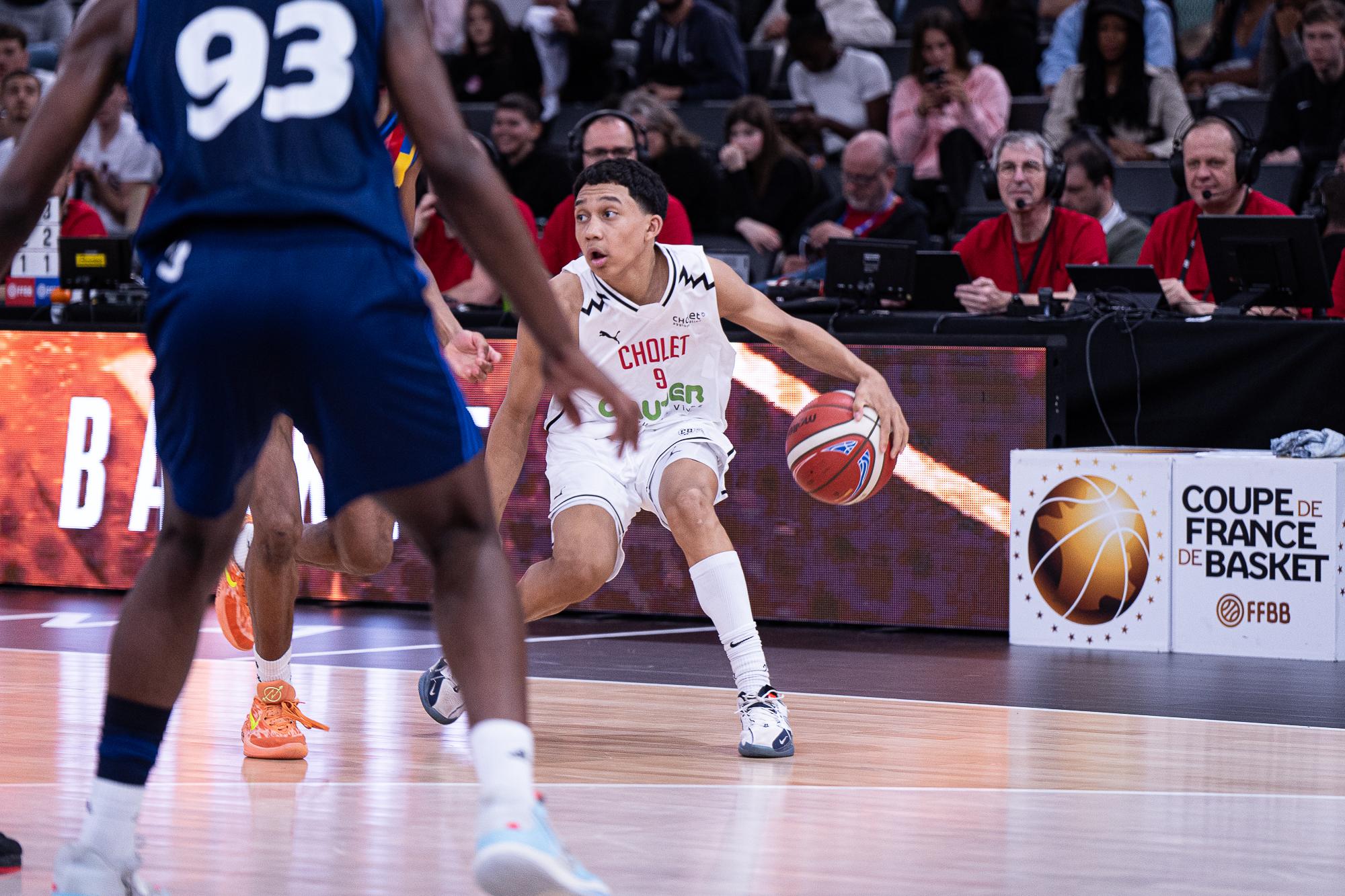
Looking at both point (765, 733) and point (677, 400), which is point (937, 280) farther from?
point (765, 733)

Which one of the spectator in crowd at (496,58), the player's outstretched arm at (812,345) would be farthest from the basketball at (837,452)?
the spectator in crowd at (496,58)

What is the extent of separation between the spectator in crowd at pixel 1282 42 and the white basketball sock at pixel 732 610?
7273 millimetres

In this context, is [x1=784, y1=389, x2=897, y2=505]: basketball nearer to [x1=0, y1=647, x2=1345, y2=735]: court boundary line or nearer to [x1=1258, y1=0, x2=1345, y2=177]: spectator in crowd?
[x1=0, y1=647, x2=1345, y2=735]: court boundary line

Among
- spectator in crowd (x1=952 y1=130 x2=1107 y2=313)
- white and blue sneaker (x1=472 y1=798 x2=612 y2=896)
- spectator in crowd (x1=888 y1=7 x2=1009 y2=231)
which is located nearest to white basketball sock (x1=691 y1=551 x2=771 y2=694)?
white and blue sneaker (x1=472 y1=798 x2=612 y2=896)

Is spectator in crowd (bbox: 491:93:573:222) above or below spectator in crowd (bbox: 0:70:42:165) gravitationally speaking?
→ below

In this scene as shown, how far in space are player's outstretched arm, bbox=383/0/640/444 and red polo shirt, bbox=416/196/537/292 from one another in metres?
6.25

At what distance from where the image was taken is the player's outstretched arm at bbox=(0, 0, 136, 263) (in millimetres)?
2979

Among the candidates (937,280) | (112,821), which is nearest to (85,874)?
(112,821)

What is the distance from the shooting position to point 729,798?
4.28m

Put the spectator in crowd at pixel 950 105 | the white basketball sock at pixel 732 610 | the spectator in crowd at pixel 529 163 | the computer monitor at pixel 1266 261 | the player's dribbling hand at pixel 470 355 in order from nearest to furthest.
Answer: the player's dribbling hand at pixel 470 355 → the white basketball sock at pixel 732 610 → the computer monitor at pixel 1266 261 → the spectator in crowd at pixel 529 163 → the spectator in crowd at pixel 950 105

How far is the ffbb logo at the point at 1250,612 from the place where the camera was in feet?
22.4

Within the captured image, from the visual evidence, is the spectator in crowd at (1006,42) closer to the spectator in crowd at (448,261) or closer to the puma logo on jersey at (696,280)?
the spectator in crowd at (448,261)

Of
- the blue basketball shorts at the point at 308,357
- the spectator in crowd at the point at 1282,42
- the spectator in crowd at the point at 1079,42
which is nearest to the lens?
the blue basketball shorts at the point at 308,357

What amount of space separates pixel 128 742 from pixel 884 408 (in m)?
2.40
